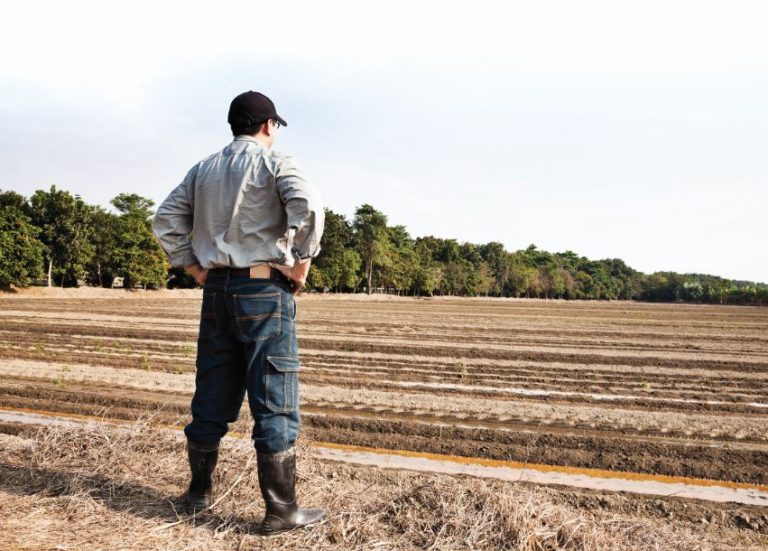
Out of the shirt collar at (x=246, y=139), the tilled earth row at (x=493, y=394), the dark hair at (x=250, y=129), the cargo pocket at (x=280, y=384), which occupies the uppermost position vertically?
the dark hair at (x=250, y=129)

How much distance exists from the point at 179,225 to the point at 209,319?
20.9 inches

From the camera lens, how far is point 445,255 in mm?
97938

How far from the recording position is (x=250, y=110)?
2816 mm

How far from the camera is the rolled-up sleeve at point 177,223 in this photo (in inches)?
113

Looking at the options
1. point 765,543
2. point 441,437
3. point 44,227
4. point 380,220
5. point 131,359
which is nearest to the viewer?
point 765,543

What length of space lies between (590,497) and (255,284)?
2.80 m

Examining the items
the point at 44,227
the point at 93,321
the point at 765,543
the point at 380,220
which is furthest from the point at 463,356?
the point at 380,220

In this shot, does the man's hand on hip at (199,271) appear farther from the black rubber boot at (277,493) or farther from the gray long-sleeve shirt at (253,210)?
the black rubber boot at (277,493)

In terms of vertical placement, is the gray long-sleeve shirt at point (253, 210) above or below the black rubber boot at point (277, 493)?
above

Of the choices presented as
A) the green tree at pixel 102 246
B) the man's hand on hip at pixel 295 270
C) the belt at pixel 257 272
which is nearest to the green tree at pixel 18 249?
the green tree at pixel 102 246

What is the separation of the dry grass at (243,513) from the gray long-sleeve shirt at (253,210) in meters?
1.27

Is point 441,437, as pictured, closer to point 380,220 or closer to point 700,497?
point 700,497

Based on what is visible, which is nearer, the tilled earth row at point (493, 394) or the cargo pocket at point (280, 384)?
the cargo pocket at point (280, 384)

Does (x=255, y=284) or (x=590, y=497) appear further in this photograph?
(x=590, y=497)
